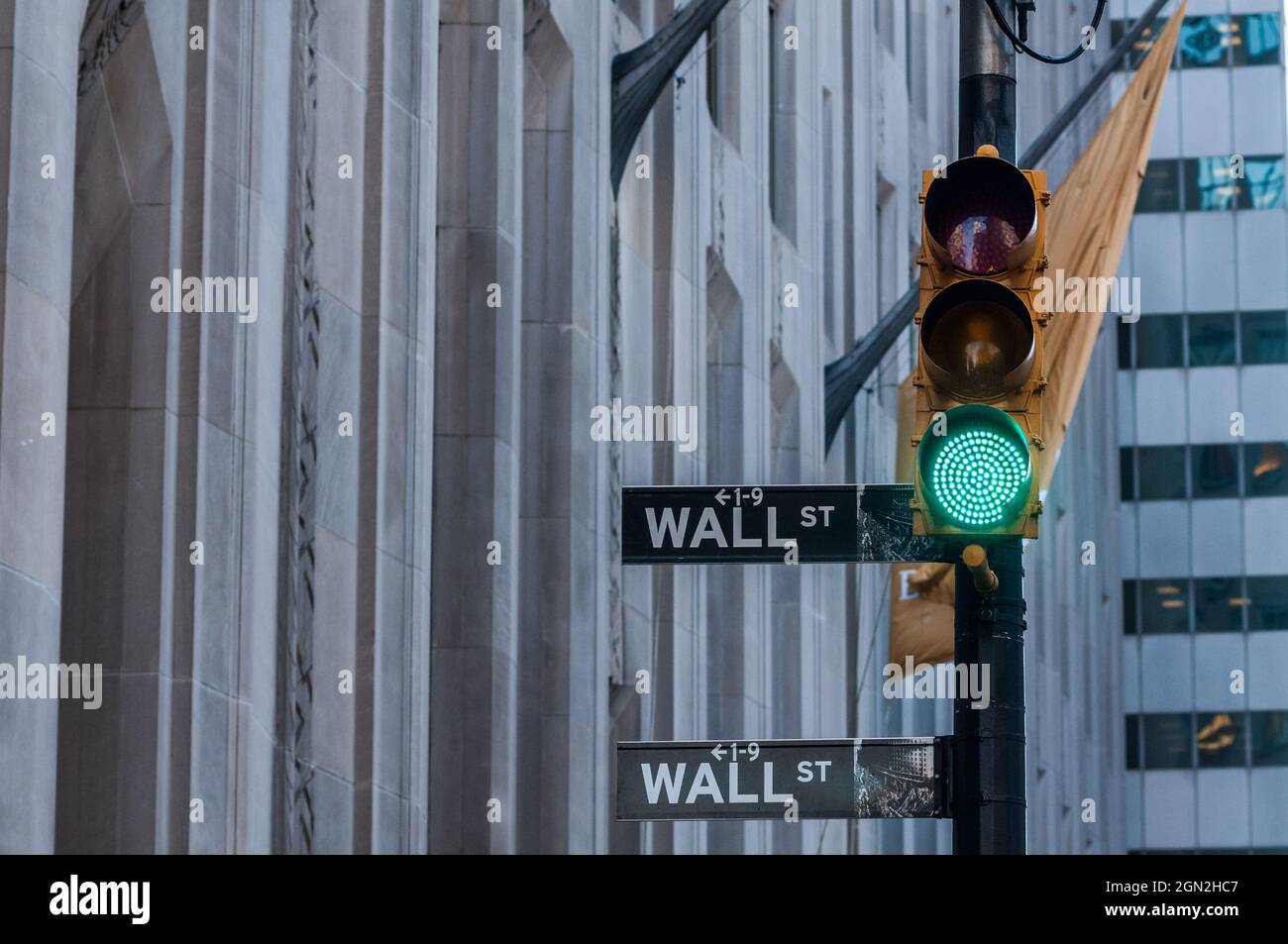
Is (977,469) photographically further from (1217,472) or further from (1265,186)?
(1265,186)

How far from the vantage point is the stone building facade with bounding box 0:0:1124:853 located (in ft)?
48.0

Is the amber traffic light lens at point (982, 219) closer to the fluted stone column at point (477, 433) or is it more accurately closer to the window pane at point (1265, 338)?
the fluted stone column at point (477, 433)

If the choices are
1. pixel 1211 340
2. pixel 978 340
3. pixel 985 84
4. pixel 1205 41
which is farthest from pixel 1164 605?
pixel 978 340

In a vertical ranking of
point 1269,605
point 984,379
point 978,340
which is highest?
point 1269,605

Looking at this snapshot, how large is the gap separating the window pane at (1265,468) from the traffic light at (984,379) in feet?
207

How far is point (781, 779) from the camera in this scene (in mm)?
10055

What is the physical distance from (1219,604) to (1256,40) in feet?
51.0

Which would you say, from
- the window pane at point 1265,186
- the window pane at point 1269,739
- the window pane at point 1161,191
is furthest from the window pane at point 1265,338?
the window pane at point 1269,739

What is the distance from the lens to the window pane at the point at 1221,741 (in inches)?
2707

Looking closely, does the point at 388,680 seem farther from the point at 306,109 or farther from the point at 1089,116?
the point at 1089,116

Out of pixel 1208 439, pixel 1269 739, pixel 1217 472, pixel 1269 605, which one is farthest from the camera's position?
pixel 1208 439
